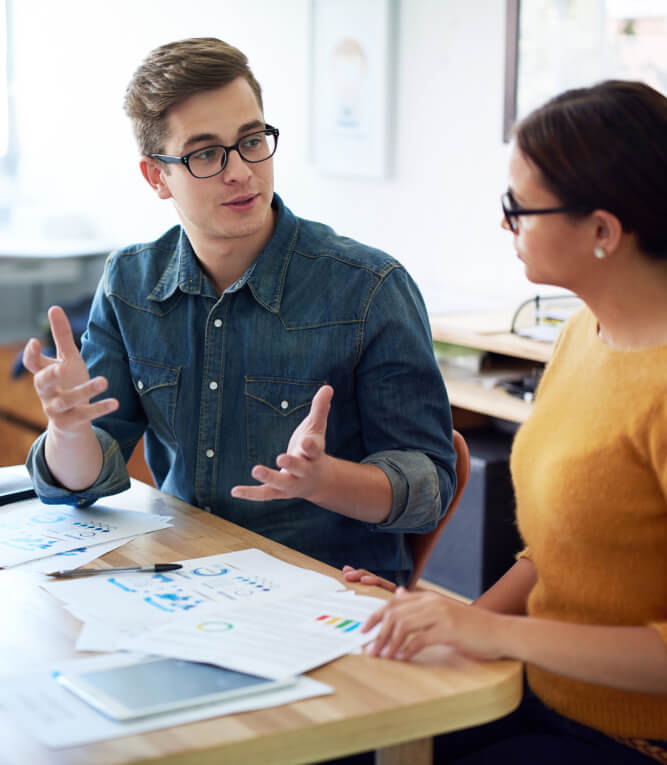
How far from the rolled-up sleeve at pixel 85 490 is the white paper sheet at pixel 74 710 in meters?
0.53

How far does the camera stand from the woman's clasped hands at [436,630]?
100 cm

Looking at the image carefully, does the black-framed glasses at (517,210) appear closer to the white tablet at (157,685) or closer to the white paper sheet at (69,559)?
the white tablet at (157,685)

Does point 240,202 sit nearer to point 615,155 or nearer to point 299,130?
point 615,155

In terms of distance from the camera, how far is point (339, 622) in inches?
43.0

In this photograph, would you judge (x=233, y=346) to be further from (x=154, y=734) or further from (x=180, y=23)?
(x=180, y=23)

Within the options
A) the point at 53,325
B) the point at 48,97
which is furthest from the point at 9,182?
the point at 53,325

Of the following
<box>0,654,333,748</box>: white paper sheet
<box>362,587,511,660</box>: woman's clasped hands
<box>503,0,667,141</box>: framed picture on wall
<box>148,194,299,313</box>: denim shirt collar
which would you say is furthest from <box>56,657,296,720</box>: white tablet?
<box>503,0,667,141</box>: framed picture on wall

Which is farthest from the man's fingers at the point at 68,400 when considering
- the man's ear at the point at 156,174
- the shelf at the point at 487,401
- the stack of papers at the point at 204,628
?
the shelf at the point at 487,401

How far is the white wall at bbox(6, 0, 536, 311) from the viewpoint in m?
2.99

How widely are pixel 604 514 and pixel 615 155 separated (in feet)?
1.18

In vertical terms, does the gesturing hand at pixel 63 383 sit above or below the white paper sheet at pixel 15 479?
above

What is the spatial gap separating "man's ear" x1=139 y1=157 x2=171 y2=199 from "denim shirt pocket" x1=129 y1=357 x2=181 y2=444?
28 cm

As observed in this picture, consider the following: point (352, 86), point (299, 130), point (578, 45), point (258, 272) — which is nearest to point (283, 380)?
point (258, 272)

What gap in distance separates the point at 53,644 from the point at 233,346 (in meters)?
0.65
